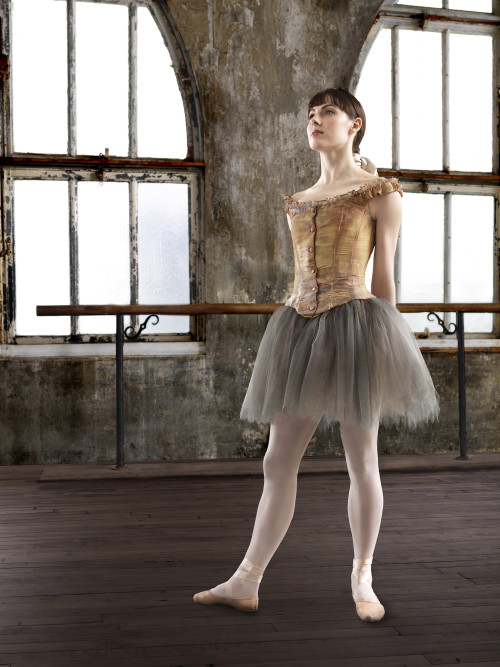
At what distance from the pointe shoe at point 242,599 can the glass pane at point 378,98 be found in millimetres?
3296

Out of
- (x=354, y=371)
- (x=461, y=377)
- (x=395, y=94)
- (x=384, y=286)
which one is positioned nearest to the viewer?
(x=354, y=371)

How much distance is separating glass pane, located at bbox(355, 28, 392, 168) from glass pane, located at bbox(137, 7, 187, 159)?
118cm

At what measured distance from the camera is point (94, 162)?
4.25 metres

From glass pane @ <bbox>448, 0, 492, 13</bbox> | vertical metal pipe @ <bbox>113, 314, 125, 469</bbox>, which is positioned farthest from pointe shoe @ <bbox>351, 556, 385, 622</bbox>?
glass pane @ <bbox>448, 0, 492, 13</bbox>

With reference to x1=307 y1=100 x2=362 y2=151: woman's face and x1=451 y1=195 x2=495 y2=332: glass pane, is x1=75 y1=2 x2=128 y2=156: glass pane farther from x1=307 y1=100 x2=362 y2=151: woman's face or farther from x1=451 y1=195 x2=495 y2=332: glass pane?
x1=307 y1=100 x2=362 y2=151: woman's face

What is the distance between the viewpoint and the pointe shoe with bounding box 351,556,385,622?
1.83 meters

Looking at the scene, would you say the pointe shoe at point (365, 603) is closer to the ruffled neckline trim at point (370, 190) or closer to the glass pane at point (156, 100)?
the ruffled neckline trim at point (370, 190)

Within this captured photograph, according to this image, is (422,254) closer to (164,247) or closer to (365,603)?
(164,247)

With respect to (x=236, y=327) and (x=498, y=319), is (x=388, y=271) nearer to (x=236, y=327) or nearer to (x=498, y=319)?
(x=236, y=327)

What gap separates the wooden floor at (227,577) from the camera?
1670mm

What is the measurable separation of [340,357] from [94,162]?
288cm

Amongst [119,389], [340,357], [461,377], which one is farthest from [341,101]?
[461,377]

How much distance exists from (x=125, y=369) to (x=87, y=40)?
1965mm

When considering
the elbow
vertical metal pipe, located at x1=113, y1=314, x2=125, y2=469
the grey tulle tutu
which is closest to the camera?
the grey tulle tutu
